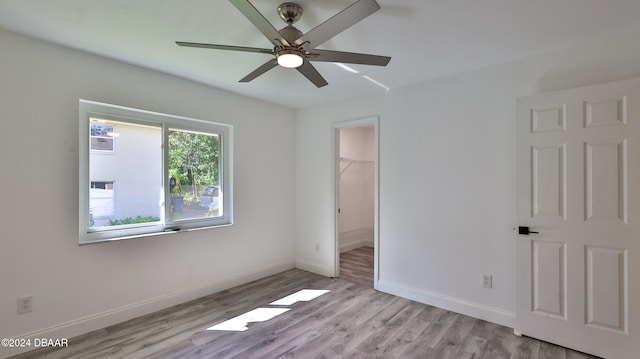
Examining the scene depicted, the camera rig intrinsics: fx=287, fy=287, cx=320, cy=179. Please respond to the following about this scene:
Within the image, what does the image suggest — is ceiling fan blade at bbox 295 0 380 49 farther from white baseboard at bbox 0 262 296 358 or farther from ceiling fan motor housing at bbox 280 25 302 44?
white baseboard at bbox 0 262 296 358

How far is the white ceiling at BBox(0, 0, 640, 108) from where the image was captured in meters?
1.87

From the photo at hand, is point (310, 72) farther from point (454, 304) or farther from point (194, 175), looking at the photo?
point (454, 304)

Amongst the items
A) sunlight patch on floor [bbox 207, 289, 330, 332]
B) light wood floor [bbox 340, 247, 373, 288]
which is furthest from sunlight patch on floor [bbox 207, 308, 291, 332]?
light wood floor [bbox 340, 247, 373, 288]

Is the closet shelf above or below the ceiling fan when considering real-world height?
below

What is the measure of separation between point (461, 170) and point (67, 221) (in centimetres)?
371

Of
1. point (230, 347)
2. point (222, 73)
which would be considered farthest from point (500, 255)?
point (222, 73)

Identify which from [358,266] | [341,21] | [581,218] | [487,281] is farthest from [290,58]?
[358,266]

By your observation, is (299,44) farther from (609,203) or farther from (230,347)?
(609,203)

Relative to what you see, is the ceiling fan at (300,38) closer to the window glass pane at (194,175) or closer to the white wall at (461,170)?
the white wall at (461,170)

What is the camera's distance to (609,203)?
7.20 ft

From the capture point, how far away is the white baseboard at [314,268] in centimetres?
409

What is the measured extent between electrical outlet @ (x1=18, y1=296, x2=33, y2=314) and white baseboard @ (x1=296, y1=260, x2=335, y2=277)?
2958mm

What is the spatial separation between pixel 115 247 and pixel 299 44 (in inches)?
99.7

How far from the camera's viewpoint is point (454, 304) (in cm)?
301
